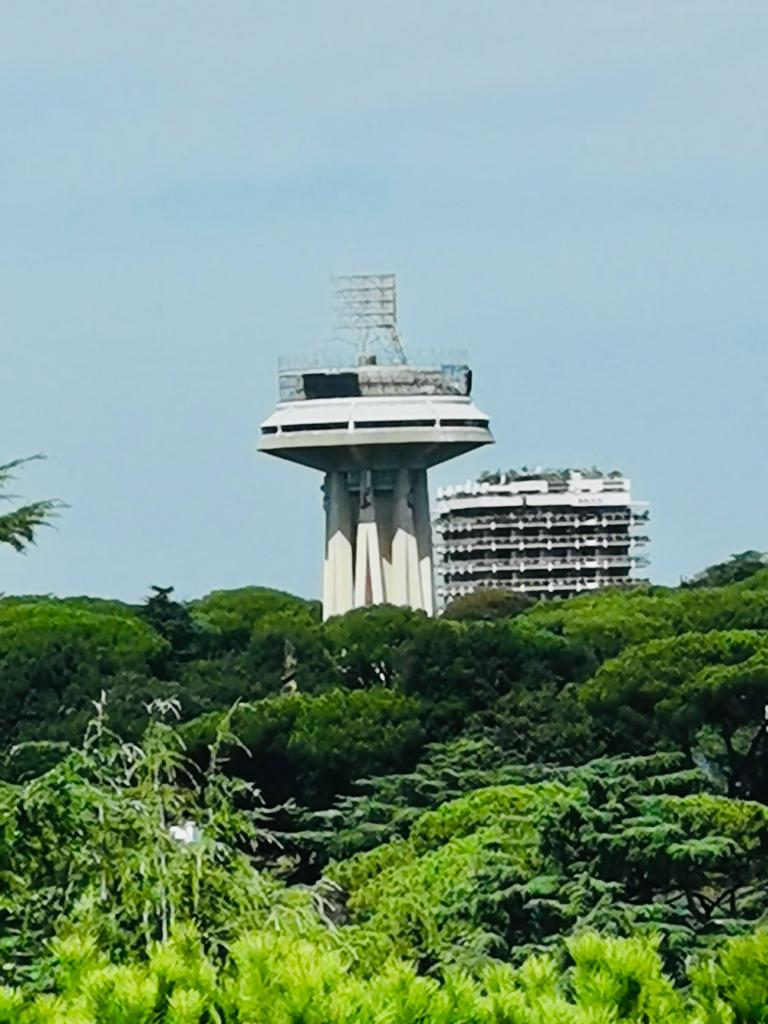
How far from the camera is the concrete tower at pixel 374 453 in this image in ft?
403

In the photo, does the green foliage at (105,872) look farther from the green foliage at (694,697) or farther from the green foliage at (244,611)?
the green foliage at (244,611)

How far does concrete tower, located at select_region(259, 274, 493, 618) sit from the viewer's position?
403 ft

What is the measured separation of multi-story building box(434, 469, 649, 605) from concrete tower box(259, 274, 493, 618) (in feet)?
87.8

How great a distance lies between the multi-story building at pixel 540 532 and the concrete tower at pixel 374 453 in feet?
87.8

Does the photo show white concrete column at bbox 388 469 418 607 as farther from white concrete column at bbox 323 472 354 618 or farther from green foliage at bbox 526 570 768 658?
green foliage at bbox 526 570 768 658

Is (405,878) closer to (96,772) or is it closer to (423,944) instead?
(423,944)

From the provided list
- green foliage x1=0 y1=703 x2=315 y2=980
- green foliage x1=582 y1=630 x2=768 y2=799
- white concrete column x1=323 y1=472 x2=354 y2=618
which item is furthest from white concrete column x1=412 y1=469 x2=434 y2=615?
green foliage x1=0 y1=703 x2=315 y2=980

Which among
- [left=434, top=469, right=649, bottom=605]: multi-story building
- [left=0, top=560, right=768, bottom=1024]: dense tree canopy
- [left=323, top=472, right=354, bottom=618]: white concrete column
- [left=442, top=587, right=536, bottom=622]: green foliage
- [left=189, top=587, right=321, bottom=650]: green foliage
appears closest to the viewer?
[left=0, top=560, right=768, bottom=1024]: dense tree canopy

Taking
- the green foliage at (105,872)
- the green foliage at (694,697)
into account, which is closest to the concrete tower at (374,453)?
the green foliage at (694,697)

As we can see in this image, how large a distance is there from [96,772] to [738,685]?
47.1 m

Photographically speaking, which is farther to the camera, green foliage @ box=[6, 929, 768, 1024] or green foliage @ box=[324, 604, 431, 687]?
green foliage @ box=[324, 604, 431, 687]

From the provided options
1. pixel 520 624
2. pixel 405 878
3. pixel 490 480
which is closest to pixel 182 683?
pixel 520 624

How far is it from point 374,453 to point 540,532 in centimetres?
3065

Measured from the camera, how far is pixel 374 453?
4887 inches
